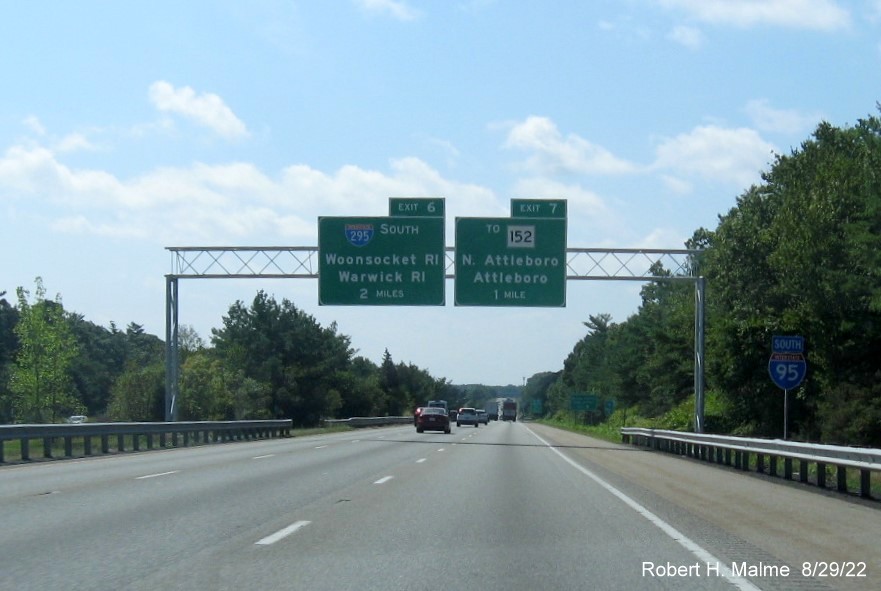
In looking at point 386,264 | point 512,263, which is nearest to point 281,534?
point 386,264

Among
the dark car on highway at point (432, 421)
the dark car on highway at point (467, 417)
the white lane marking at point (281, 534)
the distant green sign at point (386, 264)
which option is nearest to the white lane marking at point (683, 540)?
the white lane marking at point (281, 534)

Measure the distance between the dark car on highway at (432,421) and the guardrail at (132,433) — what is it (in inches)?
363

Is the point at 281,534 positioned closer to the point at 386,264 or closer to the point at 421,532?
the point at 421,532

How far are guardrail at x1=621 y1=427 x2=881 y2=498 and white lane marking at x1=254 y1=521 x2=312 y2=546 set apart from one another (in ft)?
30.2

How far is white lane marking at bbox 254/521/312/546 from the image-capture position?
39.3 ft

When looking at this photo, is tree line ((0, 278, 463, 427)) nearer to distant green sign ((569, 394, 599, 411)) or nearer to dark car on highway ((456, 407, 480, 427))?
dark car on highway ((456, 407, 480, 427))

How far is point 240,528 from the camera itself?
13.2 metres

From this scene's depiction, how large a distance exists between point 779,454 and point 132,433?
67.1ft

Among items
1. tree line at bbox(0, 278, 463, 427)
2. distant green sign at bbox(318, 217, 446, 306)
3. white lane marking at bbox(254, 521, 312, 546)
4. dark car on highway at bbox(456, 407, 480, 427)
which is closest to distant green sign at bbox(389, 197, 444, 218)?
distant green sign at bbox(318, 217, 446, 306)

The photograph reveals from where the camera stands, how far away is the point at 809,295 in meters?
43.5

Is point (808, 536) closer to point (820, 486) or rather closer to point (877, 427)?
point (820, 486)

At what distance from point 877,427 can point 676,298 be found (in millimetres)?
55233

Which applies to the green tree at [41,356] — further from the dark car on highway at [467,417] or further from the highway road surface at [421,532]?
the highway road surface at [421,532]

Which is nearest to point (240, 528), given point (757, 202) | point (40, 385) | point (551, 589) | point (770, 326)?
point (551, 589)
